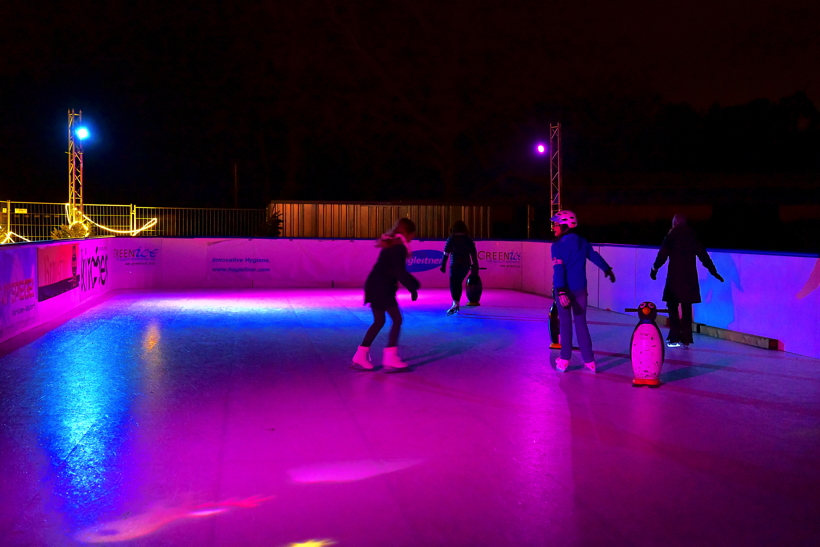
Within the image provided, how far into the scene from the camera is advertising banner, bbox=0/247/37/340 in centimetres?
1152

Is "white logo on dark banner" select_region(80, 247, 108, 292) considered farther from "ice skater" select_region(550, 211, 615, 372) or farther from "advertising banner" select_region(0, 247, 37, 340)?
"ice skater" select_region(550, 211, 615, 372)

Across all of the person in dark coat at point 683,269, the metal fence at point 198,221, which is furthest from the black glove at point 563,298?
the metal fence at point 198,221

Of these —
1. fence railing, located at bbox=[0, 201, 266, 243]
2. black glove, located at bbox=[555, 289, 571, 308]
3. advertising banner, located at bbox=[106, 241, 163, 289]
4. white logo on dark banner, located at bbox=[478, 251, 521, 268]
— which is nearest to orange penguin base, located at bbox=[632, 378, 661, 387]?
black glove, located at bbox=[555, 289, 571, 308]

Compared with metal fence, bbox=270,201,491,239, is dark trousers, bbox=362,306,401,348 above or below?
below

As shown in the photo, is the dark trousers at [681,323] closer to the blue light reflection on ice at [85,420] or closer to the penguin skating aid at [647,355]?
the penguin skating aid at [647,355]

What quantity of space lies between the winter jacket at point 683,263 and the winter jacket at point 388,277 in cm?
409

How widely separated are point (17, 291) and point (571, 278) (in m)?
8.49

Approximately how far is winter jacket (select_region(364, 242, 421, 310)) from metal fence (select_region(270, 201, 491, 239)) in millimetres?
21174

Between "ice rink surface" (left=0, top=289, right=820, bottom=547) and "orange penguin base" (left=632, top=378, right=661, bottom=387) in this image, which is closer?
"ice rink surface" (left=0, top=289, right=820, bottom=547)

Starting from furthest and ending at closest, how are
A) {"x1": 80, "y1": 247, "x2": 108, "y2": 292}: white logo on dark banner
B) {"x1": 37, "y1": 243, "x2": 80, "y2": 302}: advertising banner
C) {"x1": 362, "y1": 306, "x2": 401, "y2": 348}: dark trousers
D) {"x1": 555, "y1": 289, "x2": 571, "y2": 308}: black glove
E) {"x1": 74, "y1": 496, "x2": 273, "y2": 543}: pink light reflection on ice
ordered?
{"x1": 80, "y1": 247, "x2": 108, "y2": 292}: white logo on dark banner < {"x1": 37, "y1": 243, "x2": 80, "y2": 302}: advertising banner < {"x1": 362, "y1": 306, "x2": 401, "y2": 348}: dark trousers < {"x1": 555, "y1": 289, "x2": 571, "y2": 308}: black glove < {"x1": 74, "y1": 496, "x2": 273, "y2": 543}: pink light reflection on ice

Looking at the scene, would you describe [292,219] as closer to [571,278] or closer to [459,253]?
[459,253]

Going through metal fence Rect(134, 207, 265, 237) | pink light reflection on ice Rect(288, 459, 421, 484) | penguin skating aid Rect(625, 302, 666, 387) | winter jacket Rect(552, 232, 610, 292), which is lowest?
pink light reflection on ice Rect(288, 459, 421, 484)

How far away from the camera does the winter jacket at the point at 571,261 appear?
8.95 meters

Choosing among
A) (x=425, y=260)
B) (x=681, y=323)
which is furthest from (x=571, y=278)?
(x=425, y=260)
